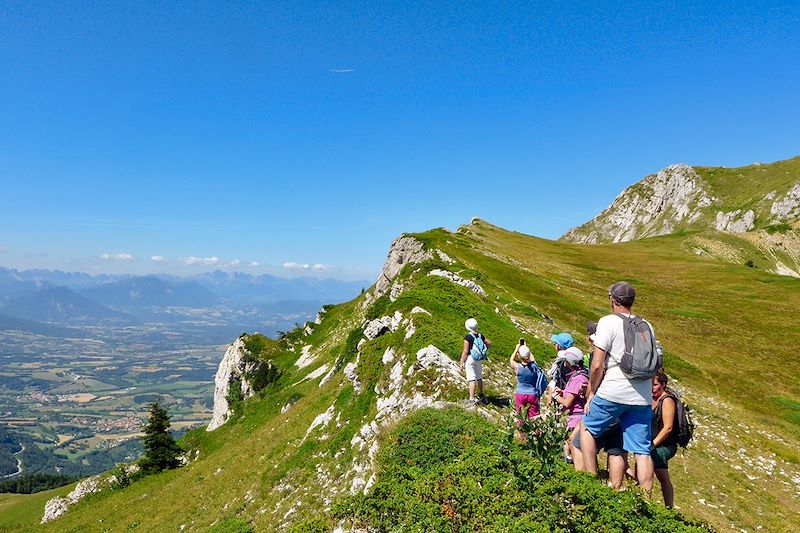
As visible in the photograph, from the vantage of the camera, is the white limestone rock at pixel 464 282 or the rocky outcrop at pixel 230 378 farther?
the rocky outcrop at pixel 230 378

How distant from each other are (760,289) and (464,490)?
230ft

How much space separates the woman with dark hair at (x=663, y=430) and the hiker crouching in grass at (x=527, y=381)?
377 centimetres

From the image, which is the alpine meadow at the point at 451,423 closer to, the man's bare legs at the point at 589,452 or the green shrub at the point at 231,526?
the green shrub at the point at 231,526

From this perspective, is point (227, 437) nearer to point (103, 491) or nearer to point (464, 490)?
point (103, 491)

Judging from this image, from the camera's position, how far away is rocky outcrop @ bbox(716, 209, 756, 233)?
127812 mm

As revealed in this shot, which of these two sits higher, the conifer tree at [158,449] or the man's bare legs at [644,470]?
the man's bare legs at [644,470]

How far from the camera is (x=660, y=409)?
8414 mm

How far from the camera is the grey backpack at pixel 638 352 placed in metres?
7.52

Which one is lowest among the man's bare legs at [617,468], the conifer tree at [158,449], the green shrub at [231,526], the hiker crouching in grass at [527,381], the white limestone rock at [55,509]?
the white limestone rock at [55,509]

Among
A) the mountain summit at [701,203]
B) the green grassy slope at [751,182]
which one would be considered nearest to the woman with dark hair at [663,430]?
the mountain summit at [701,203]

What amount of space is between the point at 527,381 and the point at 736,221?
158953 millimetres

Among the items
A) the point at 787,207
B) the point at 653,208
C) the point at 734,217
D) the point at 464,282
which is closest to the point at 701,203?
the point at 734,217

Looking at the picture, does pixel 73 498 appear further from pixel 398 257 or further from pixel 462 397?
pixel 462 397

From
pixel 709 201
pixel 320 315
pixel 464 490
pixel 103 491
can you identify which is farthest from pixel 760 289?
pixel 709 201
